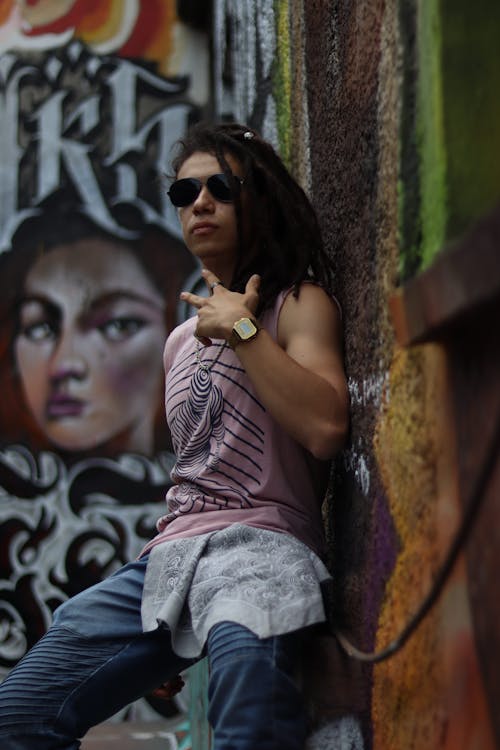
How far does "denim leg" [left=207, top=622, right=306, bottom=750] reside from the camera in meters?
1.65

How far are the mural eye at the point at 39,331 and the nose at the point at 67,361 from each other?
0.07 metres

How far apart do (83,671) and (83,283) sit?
157 inches

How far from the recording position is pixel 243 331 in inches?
75.5

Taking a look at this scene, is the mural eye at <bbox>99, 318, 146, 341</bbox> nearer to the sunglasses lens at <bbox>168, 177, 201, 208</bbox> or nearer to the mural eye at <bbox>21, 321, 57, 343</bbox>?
the mural eye at <bbox>21, 321, 57, 343</bbox>

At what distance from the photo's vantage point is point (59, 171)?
593cm

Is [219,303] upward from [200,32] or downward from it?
downward

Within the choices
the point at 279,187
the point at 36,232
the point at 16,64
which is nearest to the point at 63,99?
the point at 16,64

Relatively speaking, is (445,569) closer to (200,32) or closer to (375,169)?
(375,169)

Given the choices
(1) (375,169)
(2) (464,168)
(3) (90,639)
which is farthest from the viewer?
(3) (90,639)

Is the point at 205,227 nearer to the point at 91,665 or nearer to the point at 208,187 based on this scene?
the point at 208,187

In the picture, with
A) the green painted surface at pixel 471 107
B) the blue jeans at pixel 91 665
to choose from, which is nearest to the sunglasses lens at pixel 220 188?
the blue jeans at pixel 91 665

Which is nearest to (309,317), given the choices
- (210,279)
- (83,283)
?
(210,279)

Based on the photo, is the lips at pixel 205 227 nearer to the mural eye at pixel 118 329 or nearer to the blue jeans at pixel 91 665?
the blue jeans at pixel 91 665

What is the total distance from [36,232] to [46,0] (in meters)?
1.35
